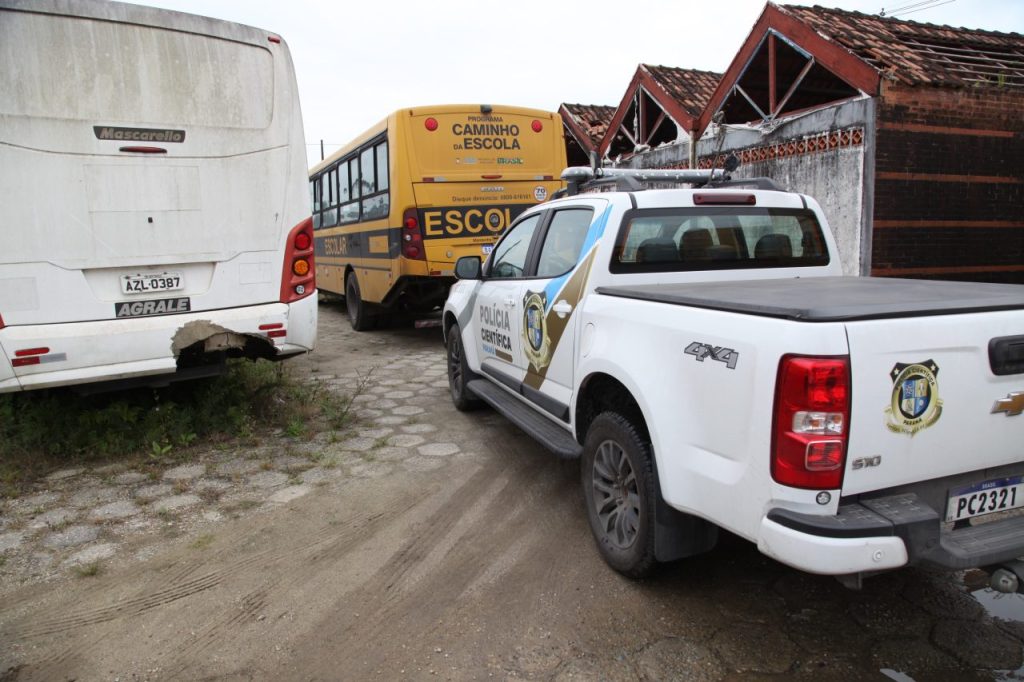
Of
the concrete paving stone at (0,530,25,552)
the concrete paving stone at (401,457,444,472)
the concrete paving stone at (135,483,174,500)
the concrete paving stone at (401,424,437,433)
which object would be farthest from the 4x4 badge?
the concrete paving stone at (0,530,25,552)

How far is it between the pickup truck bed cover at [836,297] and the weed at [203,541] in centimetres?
245

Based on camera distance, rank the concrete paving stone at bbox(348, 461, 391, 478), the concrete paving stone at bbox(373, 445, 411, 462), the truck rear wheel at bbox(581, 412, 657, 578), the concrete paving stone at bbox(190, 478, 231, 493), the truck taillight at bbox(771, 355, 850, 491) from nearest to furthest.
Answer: the truck taillight at bbox(771, 355, 850, 491)
the truck rear wheel at bbox(581, 412, 657, 578)
the concrete paving stone at bbox(190, 478, 231, 493)
the concrete paving stone at bbox(348, 461, 391, 478)
the concrete paving stone at bbox(373, 445, 411, 462)

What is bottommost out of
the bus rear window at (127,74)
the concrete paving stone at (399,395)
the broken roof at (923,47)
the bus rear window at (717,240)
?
the concrete paving stone at (399,395)

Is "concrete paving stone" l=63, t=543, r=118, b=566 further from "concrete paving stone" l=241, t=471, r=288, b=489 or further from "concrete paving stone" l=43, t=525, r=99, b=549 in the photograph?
"concrete paving stone" l=241, t=471, r=288, b=489

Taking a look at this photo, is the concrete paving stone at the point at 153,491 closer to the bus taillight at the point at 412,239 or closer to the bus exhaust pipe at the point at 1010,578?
the bus exhaust pipe at the point at 1010,578

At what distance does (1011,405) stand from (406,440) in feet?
13.0

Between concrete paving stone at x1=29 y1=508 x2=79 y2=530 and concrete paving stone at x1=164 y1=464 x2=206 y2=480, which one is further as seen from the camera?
concrete paving stone at x1=164 y1=464 x2=206 y2=480

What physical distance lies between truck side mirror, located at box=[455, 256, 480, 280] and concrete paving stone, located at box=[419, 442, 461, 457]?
1277 millimetres

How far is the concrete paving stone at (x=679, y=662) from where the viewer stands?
8.40ft

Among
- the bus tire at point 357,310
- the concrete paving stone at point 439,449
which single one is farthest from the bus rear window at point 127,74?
the bus tire at point 357,310

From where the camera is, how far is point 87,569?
3408 millimetres

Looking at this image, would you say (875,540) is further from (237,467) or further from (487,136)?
(487,136)

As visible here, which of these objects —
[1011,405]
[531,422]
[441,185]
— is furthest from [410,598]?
[441,185]

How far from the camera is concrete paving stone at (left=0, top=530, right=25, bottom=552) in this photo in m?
3.67
